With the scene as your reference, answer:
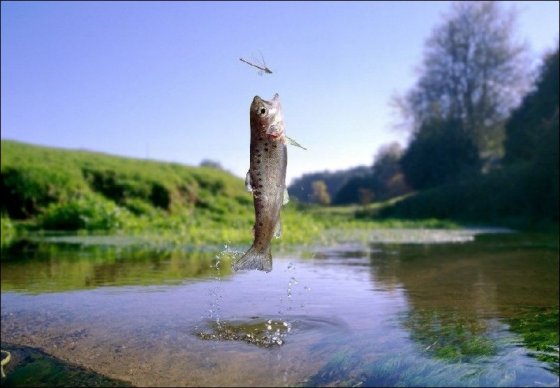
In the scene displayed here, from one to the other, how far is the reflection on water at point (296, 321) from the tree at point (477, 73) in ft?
94.5

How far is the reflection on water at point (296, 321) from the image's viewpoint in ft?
12.6

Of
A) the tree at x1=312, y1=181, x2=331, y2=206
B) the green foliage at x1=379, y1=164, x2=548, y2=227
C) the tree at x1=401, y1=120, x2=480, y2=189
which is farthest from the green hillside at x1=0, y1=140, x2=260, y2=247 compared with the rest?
the tree at x1=312, y1=181, x2=331, y2=206

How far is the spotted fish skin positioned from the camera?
284cm

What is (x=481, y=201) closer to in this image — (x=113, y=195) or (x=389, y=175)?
(x=113, y=195)

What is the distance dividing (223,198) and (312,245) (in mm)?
11801

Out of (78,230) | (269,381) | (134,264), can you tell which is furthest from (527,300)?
(78,230)

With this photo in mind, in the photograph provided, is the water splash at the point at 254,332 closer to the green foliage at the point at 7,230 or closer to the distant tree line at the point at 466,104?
the green foliage at the point at 7,230

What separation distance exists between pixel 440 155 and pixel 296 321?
30611 mm

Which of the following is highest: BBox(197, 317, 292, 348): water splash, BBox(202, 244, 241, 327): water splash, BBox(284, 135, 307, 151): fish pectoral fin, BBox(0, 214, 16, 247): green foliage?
BBox(284, 135, 307, 151): fish pectoral fin

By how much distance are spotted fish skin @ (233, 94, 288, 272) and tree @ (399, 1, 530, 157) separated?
33.5 metres

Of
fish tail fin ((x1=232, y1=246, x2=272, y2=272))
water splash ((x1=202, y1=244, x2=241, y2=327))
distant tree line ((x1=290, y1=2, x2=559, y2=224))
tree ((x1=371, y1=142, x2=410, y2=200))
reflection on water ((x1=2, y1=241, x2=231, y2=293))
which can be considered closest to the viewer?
fish tail fin ((x1=232, y1=246, x2=272, y2=272))

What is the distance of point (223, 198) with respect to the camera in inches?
978

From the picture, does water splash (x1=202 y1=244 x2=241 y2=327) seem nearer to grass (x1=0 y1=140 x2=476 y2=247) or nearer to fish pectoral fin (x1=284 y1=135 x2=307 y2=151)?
fish pectoral fin (x1=284 y1=135 x2=307 y2=151)

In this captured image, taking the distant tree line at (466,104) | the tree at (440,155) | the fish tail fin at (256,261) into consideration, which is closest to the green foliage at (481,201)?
the distant tree line at (466,104)
